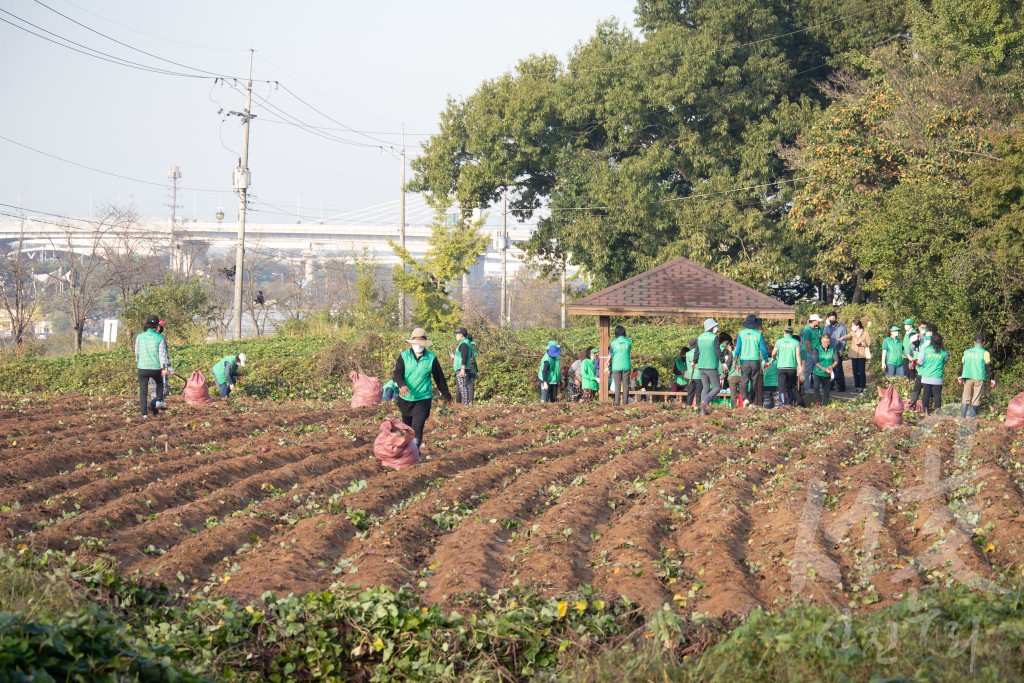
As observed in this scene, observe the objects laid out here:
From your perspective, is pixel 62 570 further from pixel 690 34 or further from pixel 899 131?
pixel 690 34

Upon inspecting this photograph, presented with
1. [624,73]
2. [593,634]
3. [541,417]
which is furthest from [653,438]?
[624,73]

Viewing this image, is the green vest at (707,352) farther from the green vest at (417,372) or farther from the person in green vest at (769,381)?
the green vest at (417,372)

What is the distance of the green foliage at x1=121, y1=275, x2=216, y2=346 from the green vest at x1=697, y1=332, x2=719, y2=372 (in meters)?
22.0

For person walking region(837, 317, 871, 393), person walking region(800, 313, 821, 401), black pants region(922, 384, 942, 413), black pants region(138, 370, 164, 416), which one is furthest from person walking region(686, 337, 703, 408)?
black pants region(138, 370, 164, 416)

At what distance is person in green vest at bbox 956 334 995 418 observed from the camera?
17.5 m

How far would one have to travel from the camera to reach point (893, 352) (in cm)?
2191

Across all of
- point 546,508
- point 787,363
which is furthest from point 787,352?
point 546,508

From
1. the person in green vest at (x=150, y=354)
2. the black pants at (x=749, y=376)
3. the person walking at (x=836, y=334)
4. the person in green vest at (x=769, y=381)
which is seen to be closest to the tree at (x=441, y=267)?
the person walking at (x=836, y=334)

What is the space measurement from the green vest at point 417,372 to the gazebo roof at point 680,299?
10351 mm

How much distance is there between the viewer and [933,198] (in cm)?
2375

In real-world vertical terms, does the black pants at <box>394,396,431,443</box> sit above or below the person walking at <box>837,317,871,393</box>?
below

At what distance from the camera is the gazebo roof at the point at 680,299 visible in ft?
73.7

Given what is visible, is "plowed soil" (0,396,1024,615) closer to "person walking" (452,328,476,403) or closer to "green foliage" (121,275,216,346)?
"person walking" (452,328,476,403)

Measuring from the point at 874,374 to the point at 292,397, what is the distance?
1363 centimetres
